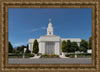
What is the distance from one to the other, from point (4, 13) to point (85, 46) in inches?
935

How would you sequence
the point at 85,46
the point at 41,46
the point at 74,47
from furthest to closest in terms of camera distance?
the point at 41,46
the point at 85,46
the point at 74,47

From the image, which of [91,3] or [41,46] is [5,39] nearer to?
[91,3]

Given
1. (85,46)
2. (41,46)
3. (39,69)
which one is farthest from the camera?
(41,46)

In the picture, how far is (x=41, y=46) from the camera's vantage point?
2755 cm

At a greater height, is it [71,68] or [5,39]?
[5,39]

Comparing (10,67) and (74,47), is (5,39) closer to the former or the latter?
(10,67)

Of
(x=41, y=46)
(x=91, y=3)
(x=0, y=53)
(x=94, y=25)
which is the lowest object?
(x=41, y=46)

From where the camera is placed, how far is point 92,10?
14.4 feet

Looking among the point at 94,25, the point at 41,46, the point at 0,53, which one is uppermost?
the point at 94,25

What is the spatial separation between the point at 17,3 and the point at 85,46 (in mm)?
23634

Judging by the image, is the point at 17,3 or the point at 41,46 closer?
the point at 17,3

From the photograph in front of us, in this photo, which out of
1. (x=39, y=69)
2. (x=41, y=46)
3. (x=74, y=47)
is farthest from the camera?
(x=41, y=46)

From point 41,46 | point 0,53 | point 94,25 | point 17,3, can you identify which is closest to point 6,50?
point 0,53

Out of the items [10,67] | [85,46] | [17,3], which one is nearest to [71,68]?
[10,67]
